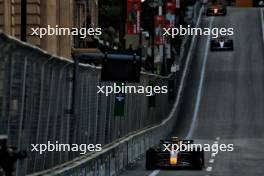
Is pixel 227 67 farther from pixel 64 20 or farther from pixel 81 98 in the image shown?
pixel 81 98

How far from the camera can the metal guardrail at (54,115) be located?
43.6 ft

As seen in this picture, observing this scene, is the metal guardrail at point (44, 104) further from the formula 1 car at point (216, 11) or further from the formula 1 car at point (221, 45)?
the formula 1 car at point (216, 11)

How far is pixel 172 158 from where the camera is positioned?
29.1 m

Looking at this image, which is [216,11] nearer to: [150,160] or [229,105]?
[229,105]

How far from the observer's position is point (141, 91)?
131ft

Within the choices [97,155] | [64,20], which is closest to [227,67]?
[64,20]

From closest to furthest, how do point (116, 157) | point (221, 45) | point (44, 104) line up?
point (44, 104)
point (116, 157)
point (221, 45)

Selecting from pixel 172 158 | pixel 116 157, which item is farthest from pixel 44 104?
pixel 172 158

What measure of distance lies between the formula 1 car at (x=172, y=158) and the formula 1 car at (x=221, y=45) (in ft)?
187

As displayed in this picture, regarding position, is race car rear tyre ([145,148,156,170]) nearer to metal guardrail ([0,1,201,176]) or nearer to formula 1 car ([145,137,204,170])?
formula 1 car ([145,137,204,170])

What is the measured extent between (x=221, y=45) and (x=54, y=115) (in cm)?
6914

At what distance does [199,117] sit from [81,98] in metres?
41.1

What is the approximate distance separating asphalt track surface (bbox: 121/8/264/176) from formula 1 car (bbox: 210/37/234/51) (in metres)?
0.48

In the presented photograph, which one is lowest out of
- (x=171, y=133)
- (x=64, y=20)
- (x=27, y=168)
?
(x=171, y=133)
